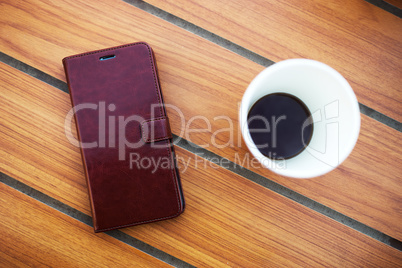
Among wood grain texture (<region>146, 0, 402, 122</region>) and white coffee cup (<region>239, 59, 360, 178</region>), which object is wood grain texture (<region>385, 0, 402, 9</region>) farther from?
white coffee cup (<region>239, 59, 360, 178</region>)

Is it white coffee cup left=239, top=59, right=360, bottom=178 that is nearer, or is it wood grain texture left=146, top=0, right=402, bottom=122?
white coffee cup left=239, top=59, right=360, bottom=178

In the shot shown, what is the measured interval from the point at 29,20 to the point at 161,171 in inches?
13.8

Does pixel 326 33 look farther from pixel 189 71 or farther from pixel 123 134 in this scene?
pixel 123 134

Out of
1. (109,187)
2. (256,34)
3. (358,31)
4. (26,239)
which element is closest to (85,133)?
(109,187)

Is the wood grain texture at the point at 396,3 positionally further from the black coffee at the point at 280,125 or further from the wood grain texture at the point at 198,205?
the wood grain texture at the point at 198,205

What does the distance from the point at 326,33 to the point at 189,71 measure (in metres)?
0.25

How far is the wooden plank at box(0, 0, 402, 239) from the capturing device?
49 cm

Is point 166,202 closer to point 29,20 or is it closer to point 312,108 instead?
point 312,108

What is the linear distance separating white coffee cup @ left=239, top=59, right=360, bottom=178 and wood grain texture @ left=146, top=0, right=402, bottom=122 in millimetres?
144

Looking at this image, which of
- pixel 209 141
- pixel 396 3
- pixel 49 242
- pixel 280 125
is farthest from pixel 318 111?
pixel 49 242

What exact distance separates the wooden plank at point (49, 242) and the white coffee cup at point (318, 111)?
31 cm

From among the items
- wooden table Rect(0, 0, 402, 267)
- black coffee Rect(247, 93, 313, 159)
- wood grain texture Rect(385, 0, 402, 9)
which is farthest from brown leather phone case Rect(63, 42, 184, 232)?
wood grain texture Rect(385, 0, 402, 9)

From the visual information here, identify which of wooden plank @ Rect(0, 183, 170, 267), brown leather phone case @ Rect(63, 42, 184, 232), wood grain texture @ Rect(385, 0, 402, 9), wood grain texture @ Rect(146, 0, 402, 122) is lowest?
wooden plank @ Rect(0, 183, 170, 267)

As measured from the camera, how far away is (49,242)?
0.49m
